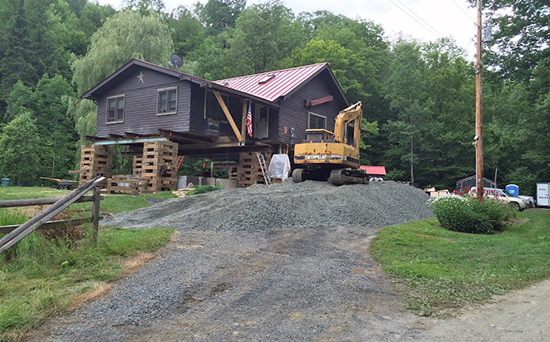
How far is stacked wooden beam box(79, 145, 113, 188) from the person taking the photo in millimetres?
23359

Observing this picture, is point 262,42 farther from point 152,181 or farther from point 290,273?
point 290,273

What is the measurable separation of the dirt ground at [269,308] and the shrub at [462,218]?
5.56m

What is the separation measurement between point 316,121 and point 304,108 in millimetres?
1621

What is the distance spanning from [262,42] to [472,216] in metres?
35.5

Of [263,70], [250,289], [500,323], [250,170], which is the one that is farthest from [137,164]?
[263,70]

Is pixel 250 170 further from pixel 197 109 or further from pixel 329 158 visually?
pixel 329 158

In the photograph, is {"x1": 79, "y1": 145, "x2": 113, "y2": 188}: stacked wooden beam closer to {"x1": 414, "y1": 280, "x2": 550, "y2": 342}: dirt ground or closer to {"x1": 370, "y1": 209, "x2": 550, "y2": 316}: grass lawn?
{"x1": 370, "y1": 209, "x2": 550, "y2": 316}: grass lawn

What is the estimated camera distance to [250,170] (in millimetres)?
23078

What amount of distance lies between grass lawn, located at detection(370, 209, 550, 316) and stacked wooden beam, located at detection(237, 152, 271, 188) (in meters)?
11.5

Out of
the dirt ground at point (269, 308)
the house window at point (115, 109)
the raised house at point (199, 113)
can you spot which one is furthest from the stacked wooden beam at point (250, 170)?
the dirt ground at point (269, 308)

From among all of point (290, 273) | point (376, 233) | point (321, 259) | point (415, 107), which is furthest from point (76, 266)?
point (415, 107)

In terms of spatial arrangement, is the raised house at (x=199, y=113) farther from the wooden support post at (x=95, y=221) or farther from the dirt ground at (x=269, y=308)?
the dirt ground at (x=269, y=308)

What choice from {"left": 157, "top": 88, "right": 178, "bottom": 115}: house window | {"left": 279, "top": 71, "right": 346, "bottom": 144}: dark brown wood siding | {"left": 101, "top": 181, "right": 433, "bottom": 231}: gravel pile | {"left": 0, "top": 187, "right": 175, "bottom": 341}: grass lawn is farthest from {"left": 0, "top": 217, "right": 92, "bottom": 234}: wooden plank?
{"left": 279, "top": 71, "right": 346, "bottom": 144}: dark brown wood siding

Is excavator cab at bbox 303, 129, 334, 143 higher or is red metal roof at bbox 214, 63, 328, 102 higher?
red metal roof at bbox 214, 63, 328, 102
